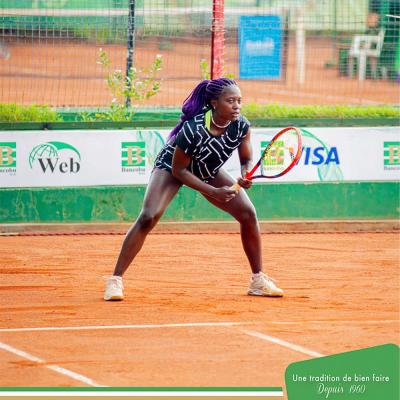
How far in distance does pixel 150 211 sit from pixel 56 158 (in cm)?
413

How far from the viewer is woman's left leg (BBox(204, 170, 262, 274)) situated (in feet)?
30.7

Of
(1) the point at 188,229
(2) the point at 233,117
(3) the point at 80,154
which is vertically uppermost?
(2) the point at 233,117

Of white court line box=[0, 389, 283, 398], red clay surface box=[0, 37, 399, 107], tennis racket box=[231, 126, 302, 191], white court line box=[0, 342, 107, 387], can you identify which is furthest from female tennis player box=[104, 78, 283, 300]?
red clay surface box=[0, 37, 399, 107]

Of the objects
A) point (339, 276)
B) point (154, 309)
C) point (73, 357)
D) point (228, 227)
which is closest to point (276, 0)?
point (228, 227)

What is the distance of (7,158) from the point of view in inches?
513

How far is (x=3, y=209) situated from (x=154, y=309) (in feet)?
15.1

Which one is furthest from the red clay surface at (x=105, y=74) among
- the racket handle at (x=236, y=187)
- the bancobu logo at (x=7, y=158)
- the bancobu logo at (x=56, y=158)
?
the racket handle at (x=236, y=187)

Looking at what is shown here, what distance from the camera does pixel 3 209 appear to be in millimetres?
13164

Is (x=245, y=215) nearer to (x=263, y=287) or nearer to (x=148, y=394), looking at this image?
(x=263, y=287)

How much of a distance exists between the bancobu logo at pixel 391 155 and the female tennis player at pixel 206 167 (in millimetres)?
4701

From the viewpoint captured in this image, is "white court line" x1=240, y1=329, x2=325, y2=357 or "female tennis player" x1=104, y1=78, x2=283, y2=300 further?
"female tennis player" x1=104, y1=78, x2=283, y2=300

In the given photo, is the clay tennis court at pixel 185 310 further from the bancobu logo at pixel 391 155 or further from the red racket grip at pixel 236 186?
the bancobu logo at pixel 391 155

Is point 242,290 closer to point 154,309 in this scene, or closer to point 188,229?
point 154,309

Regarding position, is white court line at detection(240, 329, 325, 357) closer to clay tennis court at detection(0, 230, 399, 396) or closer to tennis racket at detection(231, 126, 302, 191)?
clay tennis court at detection(0, 230, 399, 396)
